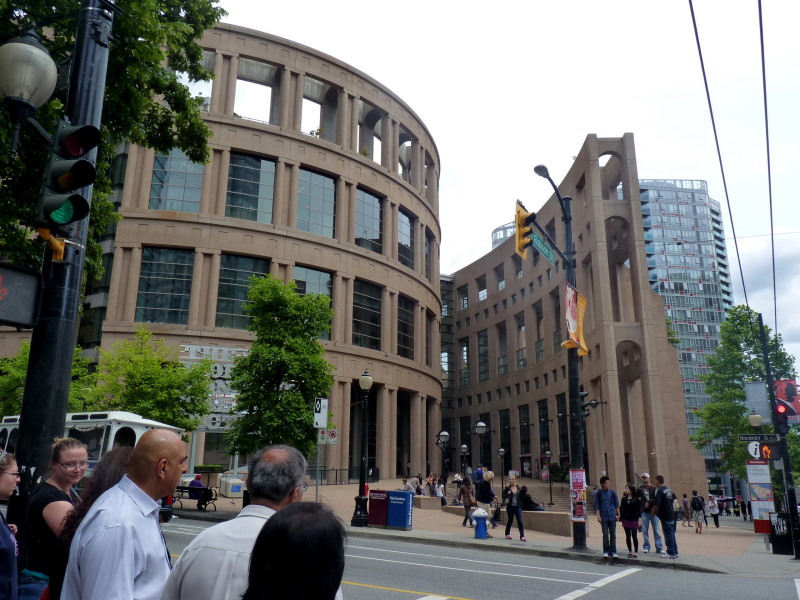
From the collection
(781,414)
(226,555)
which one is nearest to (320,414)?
(781,414)

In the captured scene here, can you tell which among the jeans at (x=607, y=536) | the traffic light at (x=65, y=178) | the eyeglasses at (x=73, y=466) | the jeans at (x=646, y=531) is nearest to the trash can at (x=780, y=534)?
the jeans at (x=646, y=531)

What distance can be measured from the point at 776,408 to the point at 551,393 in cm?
3949

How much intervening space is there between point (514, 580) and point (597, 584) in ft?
4.66

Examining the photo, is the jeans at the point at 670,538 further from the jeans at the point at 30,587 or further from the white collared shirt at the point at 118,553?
the white collared shirt at the point at 118,553

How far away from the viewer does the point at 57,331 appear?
5043 mm

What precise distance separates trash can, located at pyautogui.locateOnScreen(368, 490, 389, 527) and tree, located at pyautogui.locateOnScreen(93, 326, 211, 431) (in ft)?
37.3

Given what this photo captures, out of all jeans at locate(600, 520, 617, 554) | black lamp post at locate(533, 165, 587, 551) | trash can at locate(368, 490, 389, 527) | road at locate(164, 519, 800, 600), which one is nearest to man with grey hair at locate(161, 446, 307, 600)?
road at locate(164, 519, 800, 600)

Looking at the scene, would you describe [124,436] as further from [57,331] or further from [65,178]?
[65,178]

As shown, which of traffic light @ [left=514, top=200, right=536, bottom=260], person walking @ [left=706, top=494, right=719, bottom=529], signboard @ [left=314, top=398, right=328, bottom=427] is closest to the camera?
traffic light @ [left=514, top=200, right=536, bottom=260]

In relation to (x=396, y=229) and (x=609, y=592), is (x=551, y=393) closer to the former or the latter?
(x=396, y=229)

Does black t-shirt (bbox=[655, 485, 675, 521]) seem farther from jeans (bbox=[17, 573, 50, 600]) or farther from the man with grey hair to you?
the man with grey hair

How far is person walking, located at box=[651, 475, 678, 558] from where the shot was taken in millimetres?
14711

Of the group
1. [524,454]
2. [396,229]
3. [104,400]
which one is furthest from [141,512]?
[524,454]

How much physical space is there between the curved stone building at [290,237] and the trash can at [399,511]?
18.1 meters
